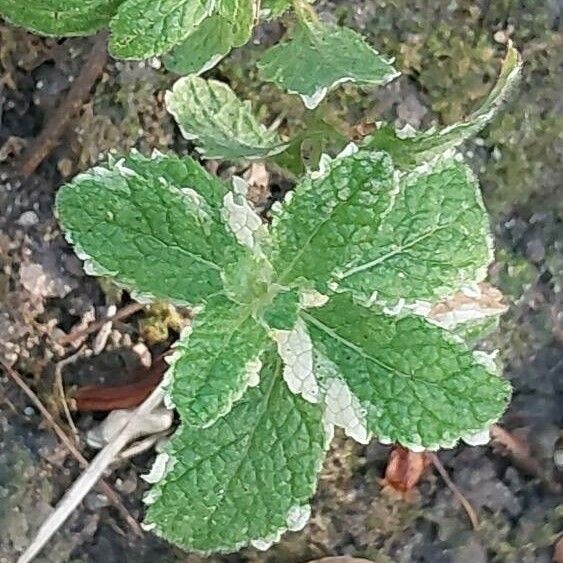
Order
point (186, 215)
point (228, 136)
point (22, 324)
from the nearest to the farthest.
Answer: point (186, 215) → point (228, 136) → point (22, 324)

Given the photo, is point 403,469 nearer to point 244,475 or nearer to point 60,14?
point 244,475

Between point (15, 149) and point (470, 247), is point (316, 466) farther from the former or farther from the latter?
point (15, 149)

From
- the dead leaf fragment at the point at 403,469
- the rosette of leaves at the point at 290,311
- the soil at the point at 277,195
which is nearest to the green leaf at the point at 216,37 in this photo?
the rosette of leaves at the point at 290,311

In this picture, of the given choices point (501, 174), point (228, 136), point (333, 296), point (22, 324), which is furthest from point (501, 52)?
point (22, 324)

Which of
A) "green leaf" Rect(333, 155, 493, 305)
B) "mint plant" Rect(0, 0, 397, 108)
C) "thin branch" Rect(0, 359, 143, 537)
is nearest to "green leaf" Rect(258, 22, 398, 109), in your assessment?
"mint plant" Rect(0, 0, 397, 108)

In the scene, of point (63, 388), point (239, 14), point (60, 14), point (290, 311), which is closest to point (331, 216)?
point (290, 311)

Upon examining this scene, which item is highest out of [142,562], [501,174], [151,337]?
[501,174]

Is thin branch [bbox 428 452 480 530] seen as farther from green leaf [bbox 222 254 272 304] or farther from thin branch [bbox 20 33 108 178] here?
thin branch [bbox 20 33 108 178]
